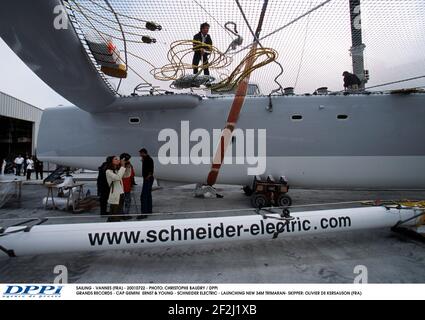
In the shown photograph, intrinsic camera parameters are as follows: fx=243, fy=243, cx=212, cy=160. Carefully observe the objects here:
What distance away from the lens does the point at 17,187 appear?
7035mm

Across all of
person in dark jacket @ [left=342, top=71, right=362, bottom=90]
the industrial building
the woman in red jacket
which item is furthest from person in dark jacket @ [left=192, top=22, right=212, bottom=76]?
the industrial building

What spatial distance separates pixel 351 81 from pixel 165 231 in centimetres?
590

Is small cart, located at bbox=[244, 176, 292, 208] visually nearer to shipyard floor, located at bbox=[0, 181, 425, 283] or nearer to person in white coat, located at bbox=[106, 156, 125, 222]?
shipyard floor, located at bbox=[0, 181, 425, 283]

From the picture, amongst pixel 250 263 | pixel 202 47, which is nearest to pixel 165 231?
pixel 250 263

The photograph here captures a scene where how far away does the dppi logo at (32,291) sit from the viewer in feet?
6.78

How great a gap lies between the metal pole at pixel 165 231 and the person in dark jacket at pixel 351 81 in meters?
3.85

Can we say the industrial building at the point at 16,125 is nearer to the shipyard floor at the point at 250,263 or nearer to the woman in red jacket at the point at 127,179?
the woman in red jacket at the point at 127,179

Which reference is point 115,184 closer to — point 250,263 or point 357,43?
point 250,263

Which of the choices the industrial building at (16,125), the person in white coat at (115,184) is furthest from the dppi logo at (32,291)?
the industrial building at (16,125)

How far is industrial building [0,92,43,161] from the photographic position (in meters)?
22.0

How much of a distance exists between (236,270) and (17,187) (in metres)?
7.22

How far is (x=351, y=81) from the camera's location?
6145mm

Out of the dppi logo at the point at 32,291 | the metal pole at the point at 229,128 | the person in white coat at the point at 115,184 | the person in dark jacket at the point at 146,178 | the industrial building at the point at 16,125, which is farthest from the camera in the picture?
the industrial building at the point at 16,125
